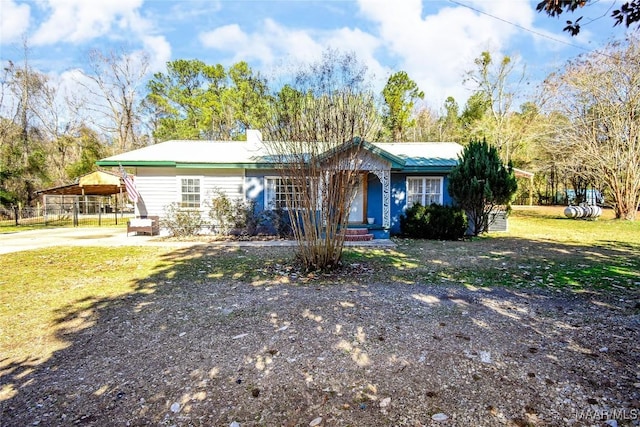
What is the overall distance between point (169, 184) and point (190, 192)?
0.85 meters

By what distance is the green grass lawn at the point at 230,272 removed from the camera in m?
4.48

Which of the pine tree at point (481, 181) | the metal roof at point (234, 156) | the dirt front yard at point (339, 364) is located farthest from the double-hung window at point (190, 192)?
the pine tree at point (481, 181)

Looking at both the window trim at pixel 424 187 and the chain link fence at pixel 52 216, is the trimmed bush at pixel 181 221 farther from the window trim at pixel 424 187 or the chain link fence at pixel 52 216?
the chain link fence at pixel 52 216

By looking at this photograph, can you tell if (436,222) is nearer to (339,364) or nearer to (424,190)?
(424,190)

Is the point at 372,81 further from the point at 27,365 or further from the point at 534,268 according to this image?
the point at 27,365

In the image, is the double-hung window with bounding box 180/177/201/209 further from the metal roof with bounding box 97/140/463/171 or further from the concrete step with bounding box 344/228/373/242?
the concrete step with bounding box 344/228/373/242

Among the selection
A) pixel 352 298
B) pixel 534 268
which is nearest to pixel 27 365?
pixel 352 298

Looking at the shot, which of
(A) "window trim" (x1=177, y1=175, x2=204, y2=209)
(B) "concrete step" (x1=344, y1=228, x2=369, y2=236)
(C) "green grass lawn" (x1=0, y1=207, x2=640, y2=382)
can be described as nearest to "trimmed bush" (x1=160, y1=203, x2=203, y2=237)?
(A) "window trim" (x1=177, y1=175, x2=204, y2=209)

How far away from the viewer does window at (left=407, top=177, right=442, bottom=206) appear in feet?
42.9

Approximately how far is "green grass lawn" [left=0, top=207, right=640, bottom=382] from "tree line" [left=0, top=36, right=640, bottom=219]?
35.6 ft

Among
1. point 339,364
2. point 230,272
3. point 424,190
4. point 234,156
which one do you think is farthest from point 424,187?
point 339,364

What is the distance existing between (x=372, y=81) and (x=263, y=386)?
5808mm

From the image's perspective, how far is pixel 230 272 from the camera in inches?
268

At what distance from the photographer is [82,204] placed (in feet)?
72.9
